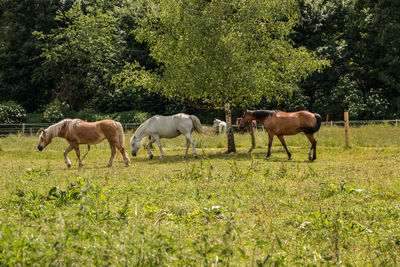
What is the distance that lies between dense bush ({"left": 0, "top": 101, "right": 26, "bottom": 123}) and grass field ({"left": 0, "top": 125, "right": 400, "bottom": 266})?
24.7 m

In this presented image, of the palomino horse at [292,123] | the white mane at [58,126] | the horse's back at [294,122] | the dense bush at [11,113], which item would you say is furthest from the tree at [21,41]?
the horse's back at [294,122]

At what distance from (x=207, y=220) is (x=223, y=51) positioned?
1236 centimetres

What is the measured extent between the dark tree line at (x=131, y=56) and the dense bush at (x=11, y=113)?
4.73 meters

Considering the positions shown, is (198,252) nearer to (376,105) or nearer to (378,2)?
(376,105)

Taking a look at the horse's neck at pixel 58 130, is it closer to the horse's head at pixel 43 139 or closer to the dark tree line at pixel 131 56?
the horse's head at pixel 43 139

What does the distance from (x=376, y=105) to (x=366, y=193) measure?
2648cm

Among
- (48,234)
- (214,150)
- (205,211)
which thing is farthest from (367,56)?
(48,234)

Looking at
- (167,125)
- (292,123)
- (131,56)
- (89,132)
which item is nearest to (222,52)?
(167,125)

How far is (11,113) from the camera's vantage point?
1296 inches

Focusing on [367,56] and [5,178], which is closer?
[5,178]

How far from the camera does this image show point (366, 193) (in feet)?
23.3

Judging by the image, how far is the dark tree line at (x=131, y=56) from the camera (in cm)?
3209

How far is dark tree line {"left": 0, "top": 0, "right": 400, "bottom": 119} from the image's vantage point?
32.1 m

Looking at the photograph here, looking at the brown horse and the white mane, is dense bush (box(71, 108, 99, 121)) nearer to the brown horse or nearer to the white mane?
the white mane
